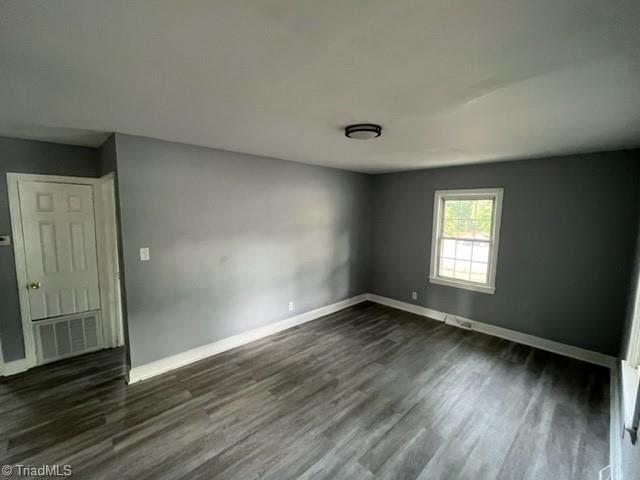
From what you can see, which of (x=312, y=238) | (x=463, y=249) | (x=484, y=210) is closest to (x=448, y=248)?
(x=463, y=249)

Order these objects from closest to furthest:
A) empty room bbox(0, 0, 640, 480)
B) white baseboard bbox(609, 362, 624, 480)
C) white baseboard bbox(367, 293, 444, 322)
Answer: empty room bbox(0, 0, 640, 480) → white baseboard bbox(609, 362, 624, 480) → white baseboard bbox(367, 293, 444, 322)

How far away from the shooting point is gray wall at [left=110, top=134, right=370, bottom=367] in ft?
9.38

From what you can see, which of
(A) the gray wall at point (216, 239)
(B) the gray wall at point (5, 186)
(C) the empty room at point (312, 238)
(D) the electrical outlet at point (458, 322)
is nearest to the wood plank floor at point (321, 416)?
(C) the empty room at point (312, 238)

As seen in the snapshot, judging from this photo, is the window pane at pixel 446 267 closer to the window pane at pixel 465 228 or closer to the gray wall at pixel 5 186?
the window pane at pixel 465 228

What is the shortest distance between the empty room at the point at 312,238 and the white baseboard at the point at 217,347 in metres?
0.03

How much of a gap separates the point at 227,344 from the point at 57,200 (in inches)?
98.7

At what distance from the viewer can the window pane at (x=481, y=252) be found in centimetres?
415

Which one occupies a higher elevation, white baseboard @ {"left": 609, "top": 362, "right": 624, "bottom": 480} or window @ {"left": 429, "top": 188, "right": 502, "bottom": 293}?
window @ {"left": 429, "top": 188, "right": 502, "bottom": 293}

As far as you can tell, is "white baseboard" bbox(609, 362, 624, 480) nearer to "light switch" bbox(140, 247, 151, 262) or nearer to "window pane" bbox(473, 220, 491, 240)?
"window pane" bbox(473, 220, 491, 240)

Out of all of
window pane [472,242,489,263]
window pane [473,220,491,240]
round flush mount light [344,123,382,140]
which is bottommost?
window pane [472,242,489,263]

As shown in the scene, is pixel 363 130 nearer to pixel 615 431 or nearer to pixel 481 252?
pixel 481 252

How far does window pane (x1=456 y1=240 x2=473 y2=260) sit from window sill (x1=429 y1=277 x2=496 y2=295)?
39 cm

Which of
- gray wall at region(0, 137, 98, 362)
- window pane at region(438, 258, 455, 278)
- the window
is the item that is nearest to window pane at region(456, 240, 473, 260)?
the window

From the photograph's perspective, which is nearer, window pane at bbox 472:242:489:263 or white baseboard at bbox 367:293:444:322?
window pane at bbox 472:242:489:263
